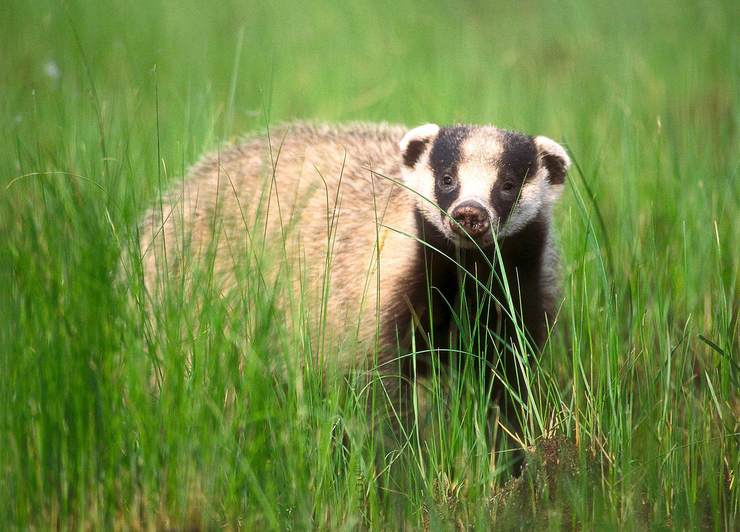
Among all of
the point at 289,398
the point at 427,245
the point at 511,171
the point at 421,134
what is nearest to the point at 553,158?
the point at 511,171

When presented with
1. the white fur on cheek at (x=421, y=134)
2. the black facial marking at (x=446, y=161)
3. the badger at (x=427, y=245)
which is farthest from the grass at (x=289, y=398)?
the white fur on cheek at (x=421, y=134)

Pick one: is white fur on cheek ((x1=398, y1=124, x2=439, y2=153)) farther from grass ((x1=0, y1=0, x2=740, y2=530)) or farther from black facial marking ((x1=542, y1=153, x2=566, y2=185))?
grass ((x1=0, y1=0, x2=740, y2=530))

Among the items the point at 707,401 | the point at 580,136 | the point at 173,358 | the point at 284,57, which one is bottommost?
the point at 707,401

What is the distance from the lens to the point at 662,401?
11.8 feet

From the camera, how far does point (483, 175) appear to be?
4027mm

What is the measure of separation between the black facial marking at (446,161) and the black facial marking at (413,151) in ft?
0.37

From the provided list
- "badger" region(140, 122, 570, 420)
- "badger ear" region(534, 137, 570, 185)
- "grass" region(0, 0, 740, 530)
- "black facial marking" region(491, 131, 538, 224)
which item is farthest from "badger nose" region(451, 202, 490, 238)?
"badger ear" region(534, 137, 570, 185)

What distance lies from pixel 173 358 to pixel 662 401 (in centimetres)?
182

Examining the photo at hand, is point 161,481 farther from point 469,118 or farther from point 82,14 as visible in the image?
point 82,14

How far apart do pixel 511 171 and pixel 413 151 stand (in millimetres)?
542

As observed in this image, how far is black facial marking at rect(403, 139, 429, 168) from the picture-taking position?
14.5 ft

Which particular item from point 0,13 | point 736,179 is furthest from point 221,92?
point 736,179

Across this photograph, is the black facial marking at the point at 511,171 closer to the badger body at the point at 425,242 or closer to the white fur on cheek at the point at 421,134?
the badger body at the point at 425,242

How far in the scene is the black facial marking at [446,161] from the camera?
407 centimetres
